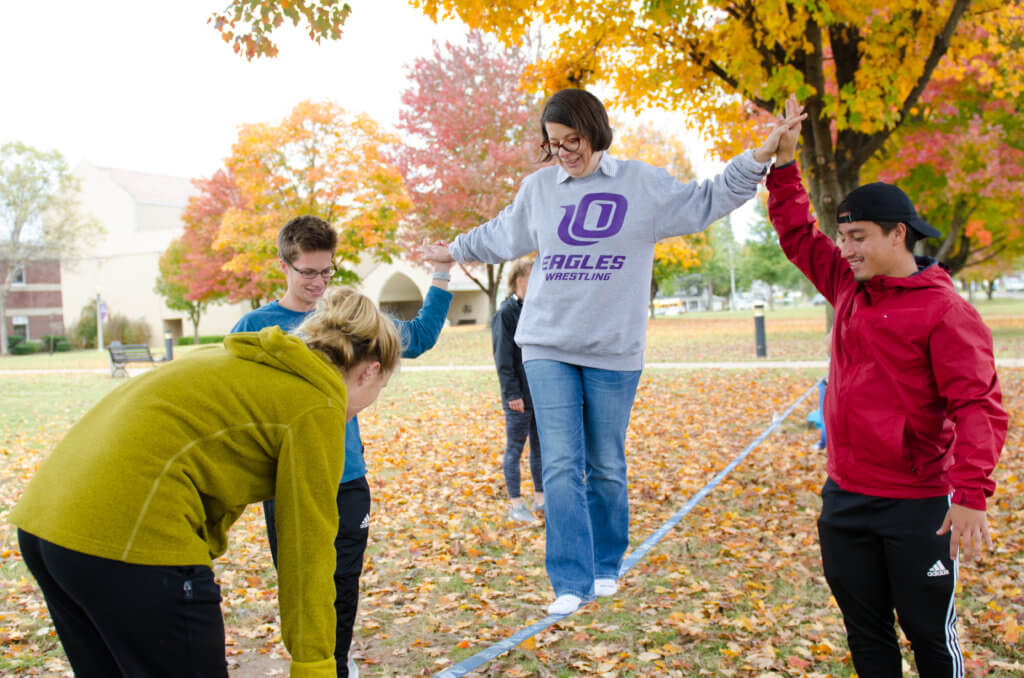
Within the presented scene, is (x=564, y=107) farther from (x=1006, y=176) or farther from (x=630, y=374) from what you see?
(x=1006, y=176)

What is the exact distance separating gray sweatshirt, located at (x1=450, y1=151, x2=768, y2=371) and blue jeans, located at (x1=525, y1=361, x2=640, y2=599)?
0.29 feet

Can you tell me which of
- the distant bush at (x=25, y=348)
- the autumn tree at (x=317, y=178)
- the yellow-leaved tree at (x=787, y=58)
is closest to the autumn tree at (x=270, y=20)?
the yellow-leaved tree at (x=787, y=58)

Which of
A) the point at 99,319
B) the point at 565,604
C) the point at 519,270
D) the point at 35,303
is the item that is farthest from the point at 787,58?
the point at 35,303

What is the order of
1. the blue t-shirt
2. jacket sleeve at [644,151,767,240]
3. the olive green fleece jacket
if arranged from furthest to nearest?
jacket sleeve at [644,151,767,240], the blue t-shirt, the olive green fleece jacket

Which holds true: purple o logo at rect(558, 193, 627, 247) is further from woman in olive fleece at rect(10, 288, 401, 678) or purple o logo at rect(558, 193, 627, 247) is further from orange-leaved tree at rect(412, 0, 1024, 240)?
orange-leaved tree at rect(412, 0, 1024, 240)

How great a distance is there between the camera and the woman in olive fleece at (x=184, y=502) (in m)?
1.90

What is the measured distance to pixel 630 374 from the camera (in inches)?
157

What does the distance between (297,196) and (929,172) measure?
63.8ft

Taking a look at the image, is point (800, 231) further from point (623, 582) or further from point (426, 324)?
point (623, 582)

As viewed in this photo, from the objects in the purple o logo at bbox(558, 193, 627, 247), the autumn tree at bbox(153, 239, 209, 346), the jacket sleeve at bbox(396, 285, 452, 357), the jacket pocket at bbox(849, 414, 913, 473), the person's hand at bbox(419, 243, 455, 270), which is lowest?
the jacket pocket at bbox(849, 414, 913, 473)

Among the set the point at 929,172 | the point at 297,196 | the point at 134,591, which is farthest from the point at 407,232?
the point at 134,591

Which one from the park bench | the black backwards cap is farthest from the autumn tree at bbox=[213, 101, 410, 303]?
the black backwards cap

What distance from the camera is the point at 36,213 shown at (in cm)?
4756

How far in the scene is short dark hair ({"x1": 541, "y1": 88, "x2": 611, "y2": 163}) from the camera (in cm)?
372
